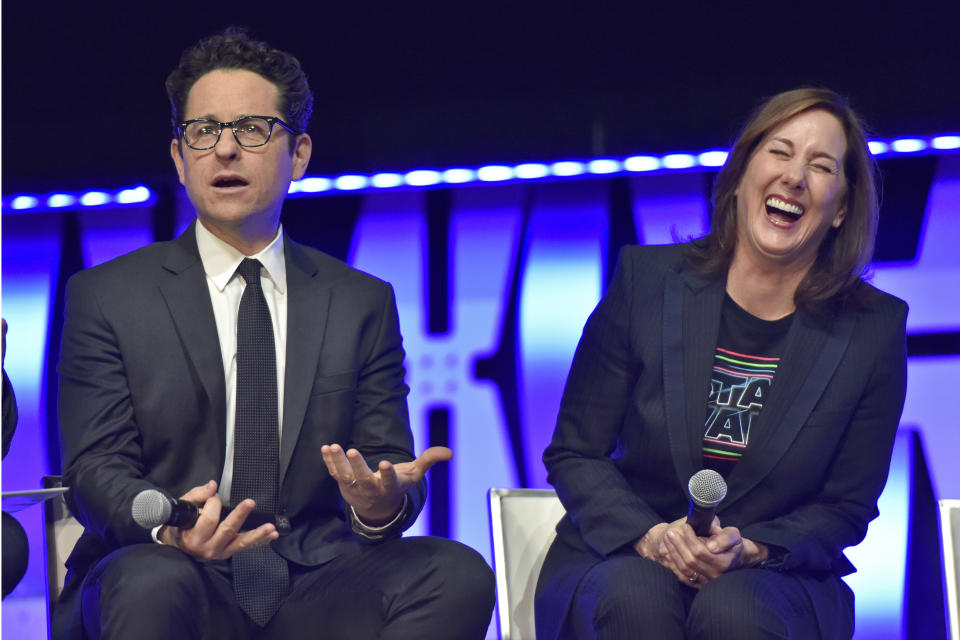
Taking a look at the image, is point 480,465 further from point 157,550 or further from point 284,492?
point 157,550

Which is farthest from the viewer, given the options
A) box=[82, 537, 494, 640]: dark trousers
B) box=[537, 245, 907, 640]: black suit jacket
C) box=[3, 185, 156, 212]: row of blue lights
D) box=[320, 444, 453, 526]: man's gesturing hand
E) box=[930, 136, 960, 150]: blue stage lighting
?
box=[3, 185, 156, 212]: row of blue lights

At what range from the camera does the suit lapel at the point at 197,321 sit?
7.16 feet

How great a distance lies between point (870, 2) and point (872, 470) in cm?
165

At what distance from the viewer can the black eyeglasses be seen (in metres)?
2.26

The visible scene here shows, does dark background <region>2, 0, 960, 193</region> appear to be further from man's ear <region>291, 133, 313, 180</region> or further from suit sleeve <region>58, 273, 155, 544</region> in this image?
suit sleeve <region>58, 273, 155, 544</region>

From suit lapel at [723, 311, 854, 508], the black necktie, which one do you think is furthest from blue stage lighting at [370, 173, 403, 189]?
suit lapel at [723, 311, 854, 508]

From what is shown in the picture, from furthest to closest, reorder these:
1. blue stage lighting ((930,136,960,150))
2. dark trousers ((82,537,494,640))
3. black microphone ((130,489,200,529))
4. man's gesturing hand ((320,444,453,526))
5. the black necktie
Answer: blue stage lighting ((930,136,960,150)), the black necktie, man's gesturing hand ((320,444,453,526)), dark trousers ((82,537,494,640)), black microphone ((130,489,200,529))

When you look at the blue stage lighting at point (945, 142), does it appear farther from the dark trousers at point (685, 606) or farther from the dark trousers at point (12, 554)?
the dark trousers at point (12, 554)

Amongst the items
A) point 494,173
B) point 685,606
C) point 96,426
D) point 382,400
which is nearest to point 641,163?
point 494,173

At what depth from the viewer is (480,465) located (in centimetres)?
357

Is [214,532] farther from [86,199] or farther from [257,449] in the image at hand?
[86,199]

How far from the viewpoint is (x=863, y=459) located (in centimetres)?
237

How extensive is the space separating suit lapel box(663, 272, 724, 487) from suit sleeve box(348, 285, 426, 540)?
0.54 meters

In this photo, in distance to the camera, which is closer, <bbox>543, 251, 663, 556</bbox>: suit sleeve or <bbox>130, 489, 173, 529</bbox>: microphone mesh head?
<bbox>130, 489, 173, 529</bbox>: microphone mesh head
